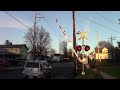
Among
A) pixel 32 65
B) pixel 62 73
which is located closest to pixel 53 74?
pixel 62 73

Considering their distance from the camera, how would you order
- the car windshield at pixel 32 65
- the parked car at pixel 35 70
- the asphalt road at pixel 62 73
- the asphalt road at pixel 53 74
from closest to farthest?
the parked car at pixel 35 70
the car windshield at pixel 32 65
the asphalt road at pixel 53 74
the asphalt road at pixel 62 73

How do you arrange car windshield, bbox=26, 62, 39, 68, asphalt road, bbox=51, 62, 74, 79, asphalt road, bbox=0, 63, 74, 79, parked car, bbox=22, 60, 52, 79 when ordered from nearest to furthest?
parked car, bbox=22, 60, 52, 79
car windshield, bbox=26, 62, 39, 68
asphalt road, bbox=0, 63, 74, 79
asphalt road, bbox=51, 62, 74, 79

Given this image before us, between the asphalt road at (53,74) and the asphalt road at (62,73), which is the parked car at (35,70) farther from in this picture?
the asphalt road at (62,73)

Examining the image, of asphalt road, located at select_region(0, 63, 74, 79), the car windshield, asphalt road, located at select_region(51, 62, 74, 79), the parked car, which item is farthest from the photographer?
asphalt road, located at select_region(51, 62, 74, 79)

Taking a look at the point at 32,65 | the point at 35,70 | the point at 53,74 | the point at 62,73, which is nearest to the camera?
the point at 35,70

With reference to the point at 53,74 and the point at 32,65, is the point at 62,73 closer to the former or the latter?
the point at 53,74

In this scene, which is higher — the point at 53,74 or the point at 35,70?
the point at 35,70

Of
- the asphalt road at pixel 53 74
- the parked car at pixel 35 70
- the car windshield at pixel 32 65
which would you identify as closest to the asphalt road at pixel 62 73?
the asphalt road at pixel 53 74

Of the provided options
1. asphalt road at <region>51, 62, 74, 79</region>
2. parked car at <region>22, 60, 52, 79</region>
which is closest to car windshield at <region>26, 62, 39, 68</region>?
parked car at <region>22, 60, 52, 79</region>

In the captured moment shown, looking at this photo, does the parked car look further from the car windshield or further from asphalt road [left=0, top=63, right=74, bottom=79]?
asphalt road [left=0, top=63, right=74, bottom=79]

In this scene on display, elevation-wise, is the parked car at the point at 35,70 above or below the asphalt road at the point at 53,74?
above
